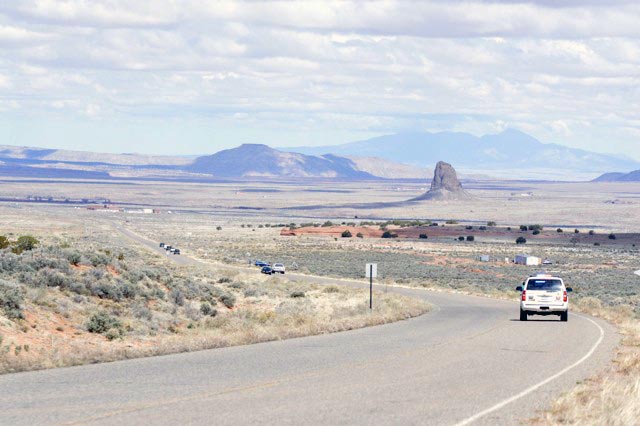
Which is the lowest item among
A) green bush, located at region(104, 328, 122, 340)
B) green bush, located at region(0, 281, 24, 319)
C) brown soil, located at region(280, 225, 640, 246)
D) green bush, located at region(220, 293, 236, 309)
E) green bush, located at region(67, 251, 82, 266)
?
brown soil, located at region(280, 225, 640, 246)

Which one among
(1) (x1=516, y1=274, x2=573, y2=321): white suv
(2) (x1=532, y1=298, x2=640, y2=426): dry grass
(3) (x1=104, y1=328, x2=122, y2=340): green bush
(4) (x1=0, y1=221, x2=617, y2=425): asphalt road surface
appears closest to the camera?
(2) (x1=532, y1=298, x2=640, y2=426): dry grass

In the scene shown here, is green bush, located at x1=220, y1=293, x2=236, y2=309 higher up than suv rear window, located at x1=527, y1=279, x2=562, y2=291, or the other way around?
suv rear window, located at x1=527, y1=279, x2=562, y2=291

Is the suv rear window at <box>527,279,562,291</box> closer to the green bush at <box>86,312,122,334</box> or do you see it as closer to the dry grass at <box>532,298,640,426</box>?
the dry grass at <box>532,298,640,426</box>

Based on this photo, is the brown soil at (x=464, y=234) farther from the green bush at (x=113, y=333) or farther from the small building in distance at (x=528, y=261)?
the green bush at (x=113, y=333)

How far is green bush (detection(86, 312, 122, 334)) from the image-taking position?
80.8 ft

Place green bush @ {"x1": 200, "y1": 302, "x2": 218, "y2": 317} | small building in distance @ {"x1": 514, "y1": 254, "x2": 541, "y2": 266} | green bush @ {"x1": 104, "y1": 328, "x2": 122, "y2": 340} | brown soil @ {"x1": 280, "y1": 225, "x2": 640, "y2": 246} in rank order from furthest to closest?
brown soil @ {"x1": 280, "y1": 225, "x2": 640, "y2": 246} → small building in distance @ {"x1": 514, "y1": 254, "x2": 541, "y2": 266} → green bush @ {"x1": 200, "y1": 302, "x2": 218, "y2": 317} → green bush @ {"x1": 104, "y1": 328, "x2": 122, "y2": 340}

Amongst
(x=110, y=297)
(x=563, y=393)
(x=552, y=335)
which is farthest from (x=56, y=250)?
(x=563, y=393)

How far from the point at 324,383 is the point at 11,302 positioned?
32.1ft

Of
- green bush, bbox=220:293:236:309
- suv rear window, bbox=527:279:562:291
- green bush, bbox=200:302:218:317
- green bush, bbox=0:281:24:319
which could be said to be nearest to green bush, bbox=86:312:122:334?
green bush, bbox=0:281:24:319

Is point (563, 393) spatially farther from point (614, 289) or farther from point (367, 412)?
point (614, 289)

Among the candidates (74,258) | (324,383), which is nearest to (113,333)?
(74,258)

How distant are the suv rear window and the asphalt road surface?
8.29m

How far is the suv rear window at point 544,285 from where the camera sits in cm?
3391

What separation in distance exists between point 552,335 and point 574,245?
3866 inches
